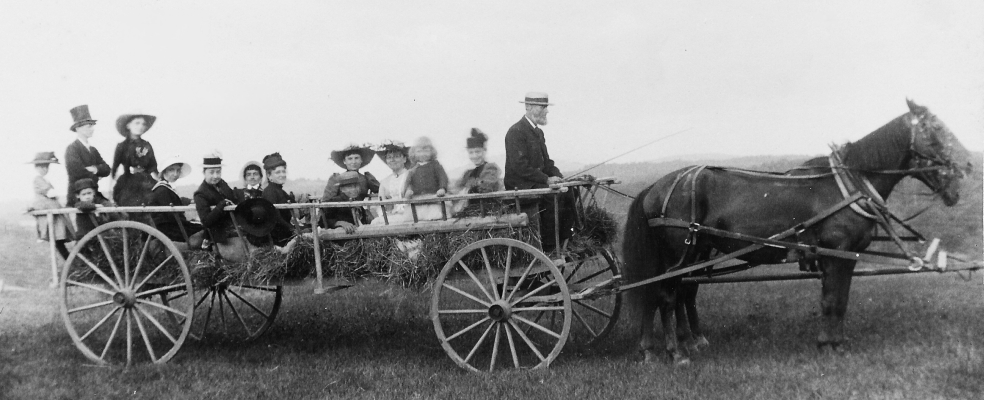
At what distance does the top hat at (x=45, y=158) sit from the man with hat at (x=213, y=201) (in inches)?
62.2

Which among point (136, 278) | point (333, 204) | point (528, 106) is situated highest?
point (528, 106)

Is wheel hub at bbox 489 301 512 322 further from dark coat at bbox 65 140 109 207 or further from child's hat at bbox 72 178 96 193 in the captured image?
dark coat at bbox 65 140 109 207

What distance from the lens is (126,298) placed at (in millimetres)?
6762

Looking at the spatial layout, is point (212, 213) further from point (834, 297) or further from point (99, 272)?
point (834, 297)

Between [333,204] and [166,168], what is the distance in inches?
105

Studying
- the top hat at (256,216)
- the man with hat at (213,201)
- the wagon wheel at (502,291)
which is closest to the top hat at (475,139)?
the wagon wheel at (502,291)

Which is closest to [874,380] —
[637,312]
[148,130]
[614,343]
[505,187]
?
[637,312]

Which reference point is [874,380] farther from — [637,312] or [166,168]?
[166,168]

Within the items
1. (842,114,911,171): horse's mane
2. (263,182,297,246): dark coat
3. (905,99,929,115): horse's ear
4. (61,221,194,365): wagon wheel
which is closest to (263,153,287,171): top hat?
(263,182,297,246): dark coat

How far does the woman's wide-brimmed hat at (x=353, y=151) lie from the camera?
841 cm

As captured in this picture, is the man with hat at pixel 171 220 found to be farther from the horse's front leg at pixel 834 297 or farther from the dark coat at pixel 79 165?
the horse's front leg at pixel 834 297

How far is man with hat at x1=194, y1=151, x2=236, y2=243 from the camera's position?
21.7 feet

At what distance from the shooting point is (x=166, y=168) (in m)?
7.69

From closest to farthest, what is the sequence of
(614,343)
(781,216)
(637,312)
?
1. (781,216)
2. (637,312)
3. (614,343)
